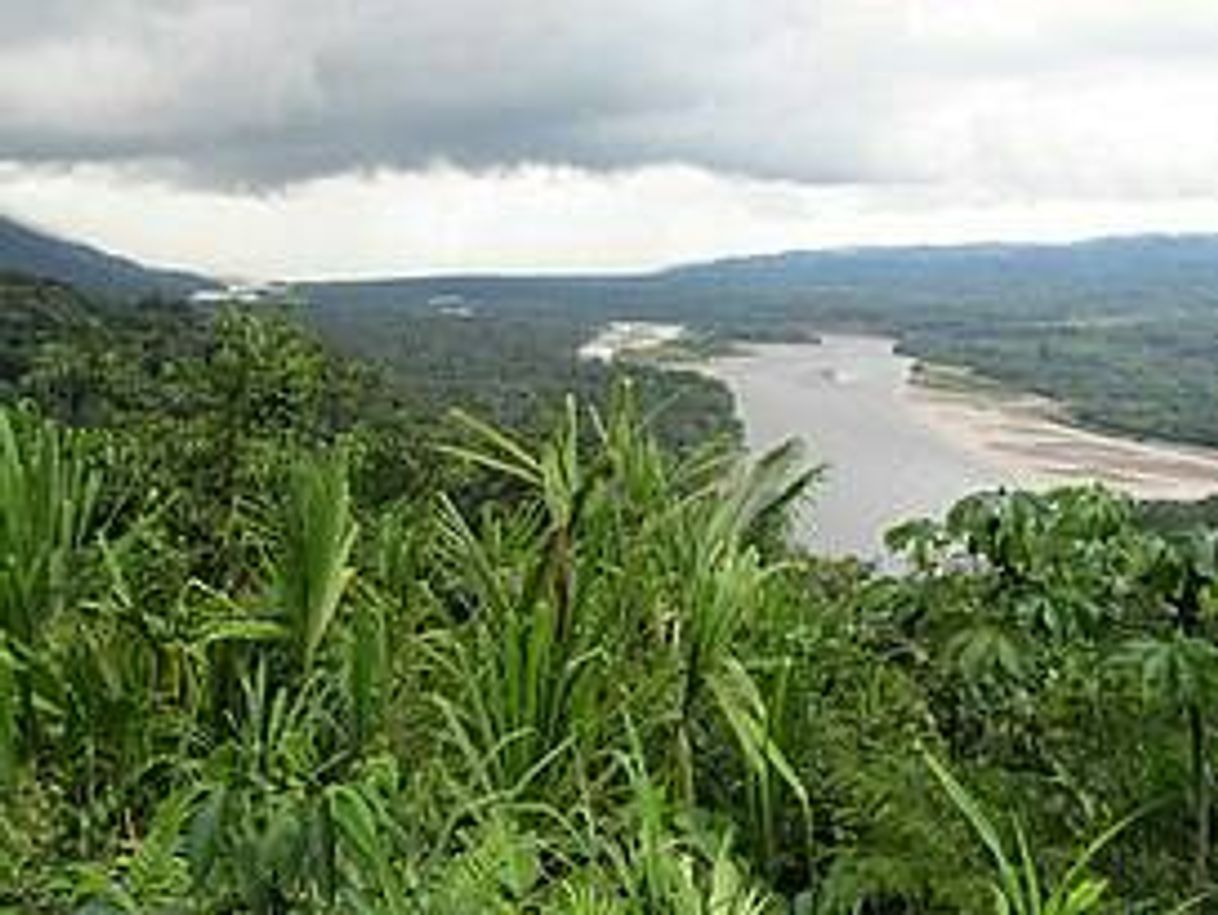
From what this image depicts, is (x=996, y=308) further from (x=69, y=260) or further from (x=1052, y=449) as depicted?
(x=1052, y=449)

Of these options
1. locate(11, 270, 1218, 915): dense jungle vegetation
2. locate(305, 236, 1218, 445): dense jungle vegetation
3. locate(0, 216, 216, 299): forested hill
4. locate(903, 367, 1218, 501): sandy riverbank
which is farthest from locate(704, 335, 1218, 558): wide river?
locate(0, 216, 216, 299): forested hill

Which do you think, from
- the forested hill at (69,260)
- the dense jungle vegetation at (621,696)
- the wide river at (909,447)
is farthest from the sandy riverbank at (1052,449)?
the forested hill at (69,260)

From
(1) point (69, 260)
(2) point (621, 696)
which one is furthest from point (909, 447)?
(1) point (69, 260)

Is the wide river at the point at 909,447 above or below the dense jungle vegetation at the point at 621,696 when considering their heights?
below

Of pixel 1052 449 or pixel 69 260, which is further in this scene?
pixel 69 260

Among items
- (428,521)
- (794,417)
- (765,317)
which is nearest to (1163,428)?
(794,417)

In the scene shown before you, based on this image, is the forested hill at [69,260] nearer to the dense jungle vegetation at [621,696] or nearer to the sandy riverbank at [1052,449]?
the sandy riverbank at [1052,449]
